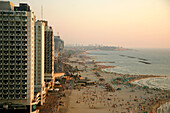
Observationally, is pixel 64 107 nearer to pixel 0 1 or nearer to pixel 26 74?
pixel 26 74

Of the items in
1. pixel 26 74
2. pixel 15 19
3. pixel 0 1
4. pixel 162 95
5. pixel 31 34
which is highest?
pixel 0 1

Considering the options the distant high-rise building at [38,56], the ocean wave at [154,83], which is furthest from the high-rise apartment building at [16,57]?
the ocean wave at [154,83]

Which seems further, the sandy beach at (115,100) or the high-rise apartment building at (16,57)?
the sandy beach at (115,100)

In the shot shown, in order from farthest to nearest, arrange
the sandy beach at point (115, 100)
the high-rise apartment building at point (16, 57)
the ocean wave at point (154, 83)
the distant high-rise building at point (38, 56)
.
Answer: the ocean wave at point (154, 83), the distant high-rise building at point (38, 56), the sandy beach at point (115, 100), the high-rise apartment building at point (16, 57)

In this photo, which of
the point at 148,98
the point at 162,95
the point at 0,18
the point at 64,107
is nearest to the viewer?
the point at 0,18

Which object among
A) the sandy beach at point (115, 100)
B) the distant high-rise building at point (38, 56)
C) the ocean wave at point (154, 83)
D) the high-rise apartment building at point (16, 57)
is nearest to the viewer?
the high-rise apartment building at point (16, 57)

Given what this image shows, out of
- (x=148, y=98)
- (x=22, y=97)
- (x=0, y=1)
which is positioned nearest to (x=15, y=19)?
(x=0, y=1)

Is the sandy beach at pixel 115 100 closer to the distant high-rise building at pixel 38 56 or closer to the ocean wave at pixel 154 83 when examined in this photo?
the ocean wave at pixel 154 83

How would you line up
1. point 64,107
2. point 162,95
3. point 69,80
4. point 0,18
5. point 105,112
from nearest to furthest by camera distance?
point 0,18, point 105,112, point 64,107, point 162,95, point 69,80

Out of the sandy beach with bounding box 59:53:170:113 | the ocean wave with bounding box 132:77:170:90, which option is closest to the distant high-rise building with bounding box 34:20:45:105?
the sandy beach with bounding box 59:53:170:113
